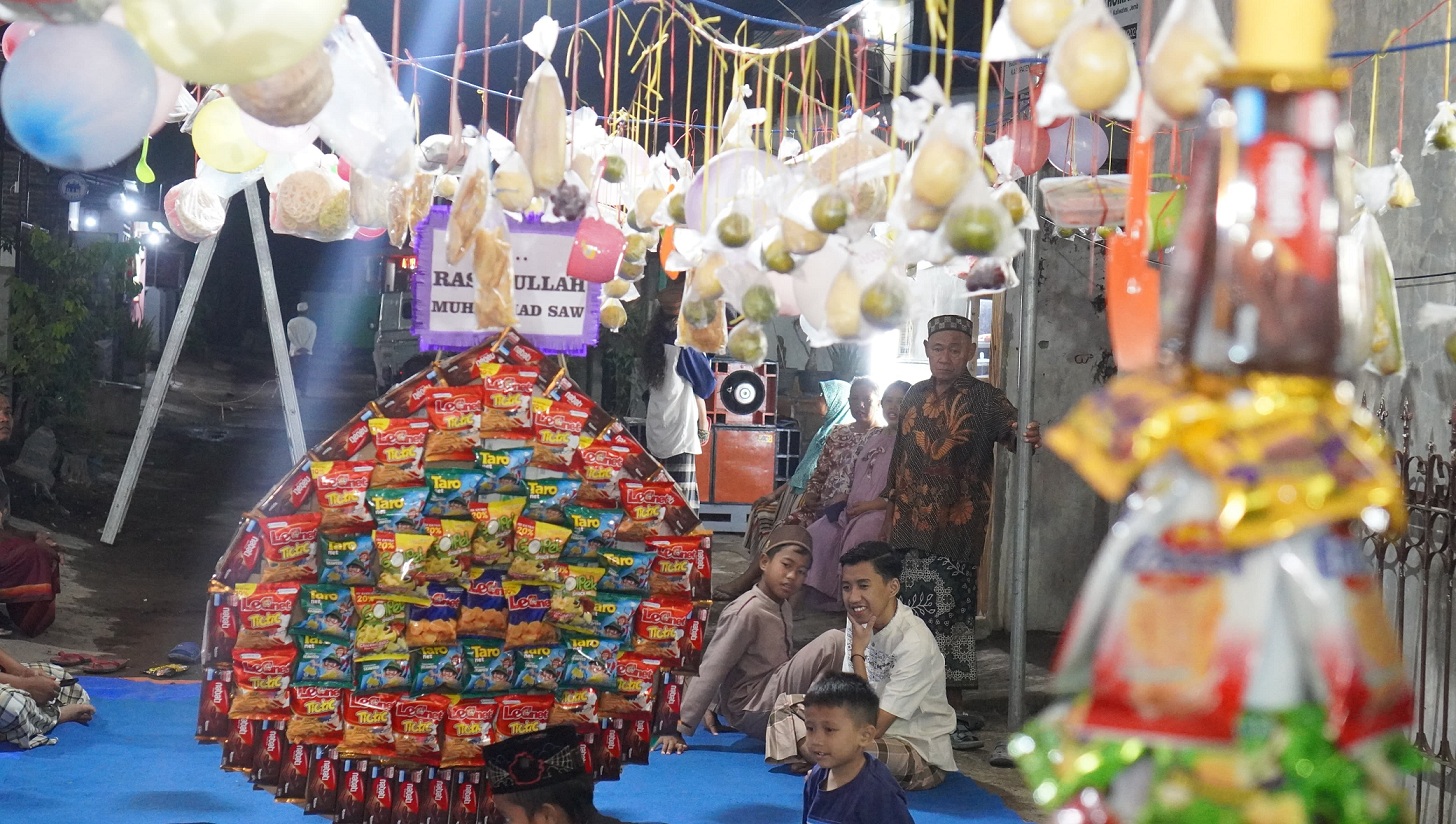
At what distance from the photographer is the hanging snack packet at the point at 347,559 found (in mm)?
3186

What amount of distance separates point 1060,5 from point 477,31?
796 cm

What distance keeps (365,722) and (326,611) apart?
29cm

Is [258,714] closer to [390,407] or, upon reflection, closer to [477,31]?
[390,407]

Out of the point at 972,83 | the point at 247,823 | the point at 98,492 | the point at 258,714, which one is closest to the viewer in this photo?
the point at 258,714

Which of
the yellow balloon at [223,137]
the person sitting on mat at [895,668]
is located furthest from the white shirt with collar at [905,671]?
the yellow balloon at [223,137]

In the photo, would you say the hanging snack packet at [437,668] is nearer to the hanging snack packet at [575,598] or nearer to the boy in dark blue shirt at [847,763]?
the hanging snack packet at [575,598]

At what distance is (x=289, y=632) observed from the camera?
3178 millimetres

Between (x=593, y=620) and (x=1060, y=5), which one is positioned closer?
(x=1060, y=5)

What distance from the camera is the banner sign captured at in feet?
11.0

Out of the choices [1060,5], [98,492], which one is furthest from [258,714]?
[98,492]

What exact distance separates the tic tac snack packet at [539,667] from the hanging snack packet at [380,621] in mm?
291

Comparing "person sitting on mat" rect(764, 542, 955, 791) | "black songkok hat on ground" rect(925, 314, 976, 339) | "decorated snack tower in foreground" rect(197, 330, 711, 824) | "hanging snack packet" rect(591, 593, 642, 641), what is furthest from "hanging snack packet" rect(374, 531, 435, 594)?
"black songkok hat on ground" rect(925, 314, 976, 339)

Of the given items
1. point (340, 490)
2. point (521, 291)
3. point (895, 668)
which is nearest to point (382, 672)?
point (340, 490)

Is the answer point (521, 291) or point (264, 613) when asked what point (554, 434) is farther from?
point (264, 613)
